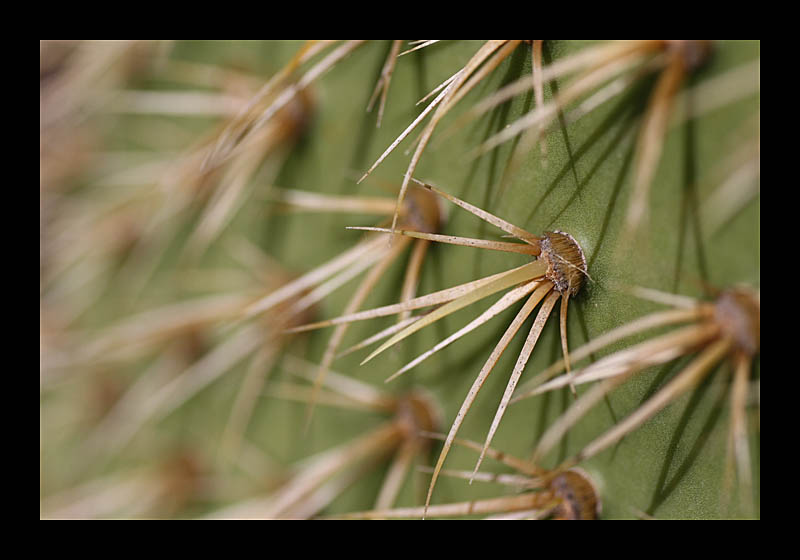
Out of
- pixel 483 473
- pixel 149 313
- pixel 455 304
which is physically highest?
pixel 149 313

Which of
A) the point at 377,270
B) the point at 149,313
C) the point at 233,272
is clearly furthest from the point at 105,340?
the point at 377,270

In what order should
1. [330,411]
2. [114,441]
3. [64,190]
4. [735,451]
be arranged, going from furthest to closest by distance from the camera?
[64,190] → [114,441] → [330,411] → [735,451]

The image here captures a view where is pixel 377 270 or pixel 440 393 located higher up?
pixel 377 270

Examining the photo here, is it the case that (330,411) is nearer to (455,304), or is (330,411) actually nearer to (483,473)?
(483,473)

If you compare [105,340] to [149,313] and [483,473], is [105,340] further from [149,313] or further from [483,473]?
[483,473]

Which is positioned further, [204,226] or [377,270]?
[204,226]

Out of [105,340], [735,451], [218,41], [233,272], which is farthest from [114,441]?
[735,451]

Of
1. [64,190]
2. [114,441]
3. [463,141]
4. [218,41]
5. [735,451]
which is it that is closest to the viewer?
[735,451]
